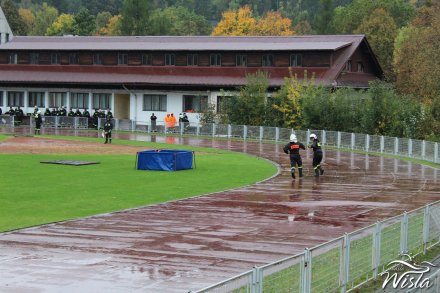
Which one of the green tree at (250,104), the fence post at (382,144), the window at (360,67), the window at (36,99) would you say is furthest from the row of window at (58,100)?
the fence post at (382,144)

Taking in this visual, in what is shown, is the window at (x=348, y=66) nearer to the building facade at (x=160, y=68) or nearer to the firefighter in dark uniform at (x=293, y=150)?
the building facade at (x=160, y=68)

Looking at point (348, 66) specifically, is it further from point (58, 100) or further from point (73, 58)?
point (58, 100)

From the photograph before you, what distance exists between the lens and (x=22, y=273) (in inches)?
669

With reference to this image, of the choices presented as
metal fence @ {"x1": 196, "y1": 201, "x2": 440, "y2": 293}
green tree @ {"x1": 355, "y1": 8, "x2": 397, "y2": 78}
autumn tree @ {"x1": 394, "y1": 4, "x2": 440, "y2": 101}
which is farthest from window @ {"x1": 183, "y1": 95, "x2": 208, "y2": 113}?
metal fence @ {"x1": 196, "y1": 201, "x2": 440, "y2": 293}

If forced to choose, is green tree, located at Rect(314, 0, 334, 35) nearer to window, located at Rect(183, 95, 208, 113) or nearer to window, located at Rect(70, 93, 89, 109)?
window, located at Rect(183, 95, 208, 113)

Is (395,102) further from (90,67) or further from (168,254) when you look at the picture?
(168,254)

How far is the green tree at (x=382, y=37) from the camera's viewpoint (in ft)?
323

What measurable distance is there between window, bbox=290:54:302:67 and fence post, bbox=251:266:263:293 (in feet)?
197

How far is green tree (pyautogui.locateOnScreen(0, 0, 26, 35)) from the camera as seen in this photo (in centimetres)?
13462

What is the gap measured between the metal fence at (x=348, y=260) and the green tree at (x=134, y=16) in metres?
102

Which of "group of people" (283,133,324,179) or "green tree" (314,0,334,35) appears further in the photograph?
"green tree" (314,0,334,35)

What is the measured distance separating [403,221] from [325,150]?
3678 centimetres

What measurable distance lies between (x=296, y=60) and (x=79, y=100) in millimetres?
19695

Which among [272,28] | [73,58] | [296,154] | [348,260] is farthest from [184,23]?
[348,260]
